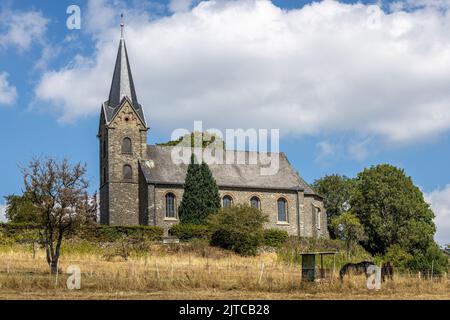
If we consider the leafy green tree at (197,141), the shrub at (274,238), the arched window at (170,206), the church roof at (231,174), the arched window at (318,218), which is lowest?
the shrub at (274,238)

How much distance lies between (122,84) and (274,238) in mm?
19857

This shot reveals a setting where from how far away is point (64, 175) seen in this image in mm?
33375

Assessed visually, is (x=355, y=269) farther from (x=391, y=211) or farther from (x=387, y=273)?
(x=391, y=211)

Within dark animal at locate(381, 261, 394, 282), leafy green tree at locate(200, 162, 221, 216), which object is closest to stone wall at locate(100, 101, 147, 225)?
leafy green tree at locate(200, 162, 221, 216)

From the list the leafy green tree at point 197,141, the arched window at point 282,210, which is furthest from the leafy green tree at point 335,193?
the arched window at point 282,210

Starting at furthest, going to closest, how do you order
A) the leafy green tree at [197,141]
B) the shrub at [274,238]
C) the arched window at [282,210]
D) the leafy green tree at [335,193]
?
the leafy green tree at [335,193]
the leafy green tree at [197,141]
the arched window at [282,210]
the shrub at [274,238]

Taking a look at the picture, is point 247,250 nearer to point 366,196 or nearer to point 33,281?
point 366,196

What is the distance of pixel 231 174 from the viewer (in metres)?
64.1

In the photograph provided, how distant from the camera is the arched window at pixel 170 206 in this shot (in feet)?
197

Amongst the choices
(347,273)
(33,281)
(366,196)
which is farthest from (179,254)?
(366,196)

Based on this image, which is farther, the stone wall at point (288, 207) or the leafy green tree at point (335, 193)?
the leafy green tree at point (335, 193)

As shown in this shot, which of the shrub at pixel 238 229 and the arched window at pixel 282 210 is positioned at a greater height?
the arched window at pixel 282 210

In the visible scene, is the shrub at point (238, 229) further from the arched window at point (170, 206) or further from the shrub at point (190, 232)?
the arched window at point (170, 206)

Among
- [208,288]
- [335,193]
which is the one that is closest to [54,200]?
[208,288]
